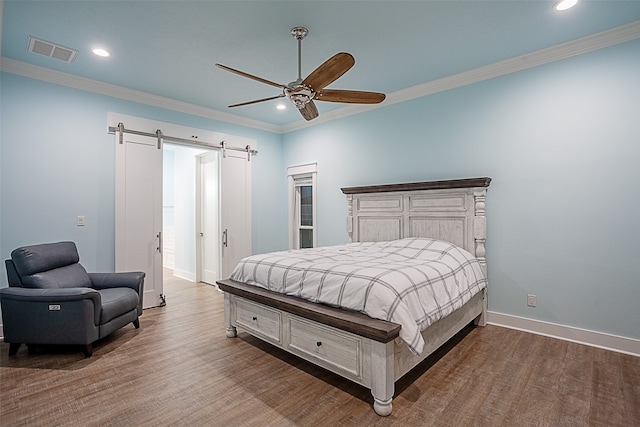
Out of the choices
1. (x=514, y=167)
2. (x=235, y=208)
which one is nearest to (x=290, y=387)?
(x=514, y=167)

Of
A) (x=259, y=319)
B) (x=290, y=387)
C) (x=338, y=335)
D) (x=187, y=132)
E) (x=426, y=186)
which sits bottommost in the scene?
(x=290, y=387)

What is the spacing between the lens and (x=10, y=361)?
109 inches

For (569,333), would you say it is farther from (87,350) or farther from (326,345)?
(87,350)

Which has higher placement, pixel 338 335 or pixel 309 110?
pixel 309 110

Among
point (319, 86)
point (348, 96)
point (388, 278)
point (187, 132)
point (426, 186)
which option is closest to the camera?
point (388, 278)

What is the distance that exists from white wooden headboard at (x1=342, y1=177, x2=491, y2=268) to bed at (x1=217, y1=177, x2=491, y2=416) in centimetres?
1

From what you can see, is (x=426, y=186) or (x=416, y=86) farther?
(x=416, y=86)

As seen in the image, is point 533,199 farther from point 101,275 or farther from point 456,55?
point 101,275

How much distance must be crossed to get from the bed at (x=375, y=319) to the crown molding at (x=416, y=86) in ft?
3.98

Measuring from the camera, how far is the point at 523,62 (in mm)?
3354

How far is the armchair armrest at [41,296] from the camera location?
2760 mm

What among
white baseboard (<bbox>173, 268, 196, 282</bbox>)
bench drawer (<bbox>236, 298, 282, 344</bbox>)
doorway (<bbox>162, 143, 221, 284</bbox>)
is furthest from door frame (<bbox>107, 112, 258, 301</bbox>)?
bench drawer (<bbox>236, 298, 282, 344</bbox>)

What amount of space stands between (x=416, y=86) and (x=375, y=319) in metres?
3.21

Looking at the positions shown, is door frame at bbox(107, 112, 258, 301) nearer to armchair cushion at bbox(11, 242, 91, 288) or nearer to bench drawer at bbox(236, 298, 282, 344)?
armchair cushion at bbox(11, 242, 91, 288)
